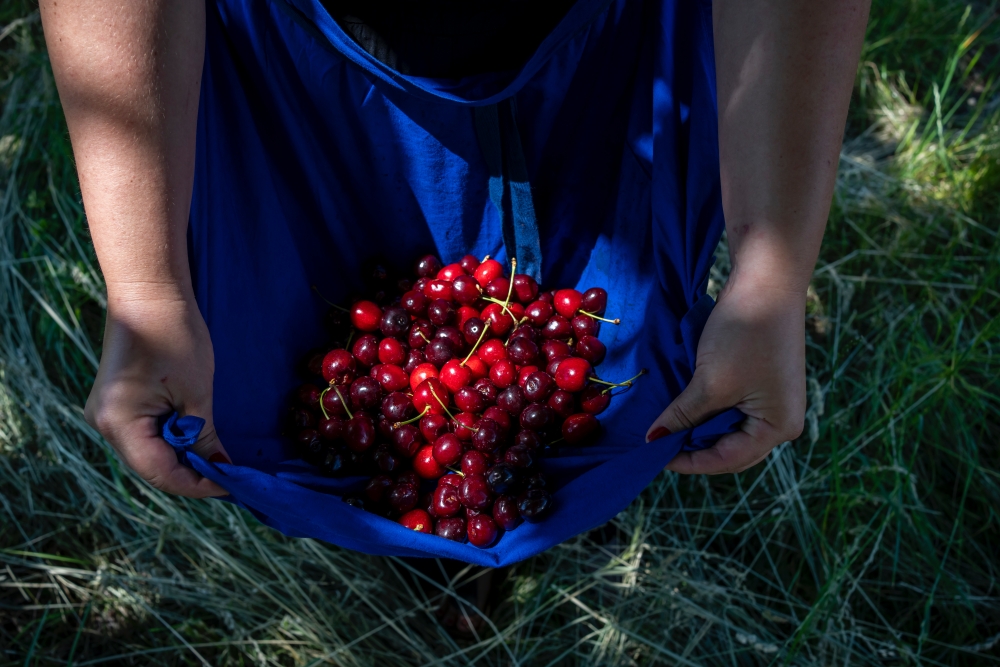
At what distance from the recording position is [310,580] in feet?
5.37

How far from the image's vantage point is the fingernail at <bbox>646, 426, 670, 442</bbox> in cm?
114

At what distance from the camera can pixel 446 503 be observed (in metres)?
1.30

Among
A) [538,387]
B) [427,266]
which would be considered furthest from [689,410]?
[427,266]

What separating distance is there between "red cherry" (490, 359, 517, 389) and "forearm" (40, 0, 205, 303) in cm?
62

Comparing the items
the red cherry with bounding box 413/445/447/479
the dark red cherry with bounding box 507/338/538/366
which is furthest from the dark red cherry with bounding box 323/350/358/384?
the dark red cherry with bounding box 507/338/538/366

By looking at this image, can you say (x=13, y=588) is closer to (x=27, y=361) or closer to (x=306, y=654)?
(x=27, y=361)

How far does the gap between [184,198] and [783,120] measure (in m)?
0.86

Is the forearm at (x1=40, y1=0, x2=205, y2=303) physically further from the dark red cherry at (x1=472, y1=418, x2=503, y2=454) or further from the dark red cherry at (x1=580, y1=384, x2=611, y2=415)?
the dark red cherry at (x1=580, y1=384, x2=611, y2=415)

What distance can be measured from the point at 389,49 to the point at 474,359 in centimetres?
62

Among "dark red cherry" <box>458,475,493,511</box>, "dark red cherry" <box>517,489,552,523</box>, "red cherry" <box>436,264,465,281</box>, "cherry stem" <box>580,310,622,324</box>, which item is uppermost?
"red cherry" <box>436,264,465,281</box>

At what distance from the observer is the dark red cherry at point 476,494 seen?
125cm

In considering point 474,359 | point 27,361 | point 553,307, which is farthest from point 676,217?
point 27,361

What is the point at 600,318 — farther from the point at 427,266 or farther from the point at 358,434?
the point at 358,434

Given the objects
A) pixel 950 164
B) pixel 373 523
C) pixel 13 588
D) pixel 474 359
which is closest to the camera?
pixel 373 523
